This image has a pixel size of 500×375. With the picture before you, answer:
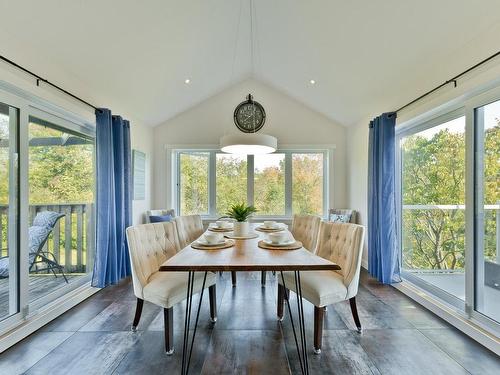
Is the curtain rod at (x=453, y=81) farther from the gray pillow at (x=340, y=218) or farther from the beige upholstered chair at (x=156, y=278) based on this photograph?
the beige upholstered chair at (x=156, y=278)

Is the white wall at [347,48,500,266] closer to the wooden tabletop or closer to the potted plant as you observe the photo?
the wooden tabletop

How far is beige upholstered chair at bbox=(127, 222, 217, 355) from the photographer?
1.81 m

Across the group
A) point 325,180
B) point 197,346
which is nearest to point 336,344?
point 197,346

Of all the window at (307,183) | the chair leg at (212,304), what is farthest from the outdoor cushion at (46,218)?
the window at (307,183)

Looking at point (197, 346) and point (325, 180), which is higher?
point (325, 180)

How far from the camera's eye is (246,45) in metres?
3.44

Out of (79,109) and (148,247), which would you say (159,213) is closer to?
(79,109)

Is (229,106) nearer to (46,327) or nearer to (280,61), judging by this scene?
(280,61)

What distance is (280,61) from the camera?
3580 mm

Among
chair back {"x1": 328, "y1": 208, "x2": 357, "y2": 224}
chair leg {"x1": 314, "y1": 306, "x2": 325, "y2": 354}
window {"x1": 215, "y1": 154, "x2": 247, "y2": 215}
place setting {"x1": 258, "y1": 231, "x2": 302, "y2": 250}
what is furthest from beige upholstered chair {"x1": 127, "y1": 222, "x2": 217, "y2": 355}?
chair back {"x1": 328, "y1": 208, "x2": 357, "y2": 224}

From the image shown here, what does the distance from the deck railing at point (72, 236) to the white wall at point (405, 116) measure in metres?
3.76

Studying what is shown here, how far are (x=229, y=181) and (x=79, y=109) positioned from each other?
257cm

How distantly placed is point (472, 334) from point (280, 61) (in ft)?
11.8

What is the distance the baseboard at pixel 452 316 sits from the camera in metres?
1.87
